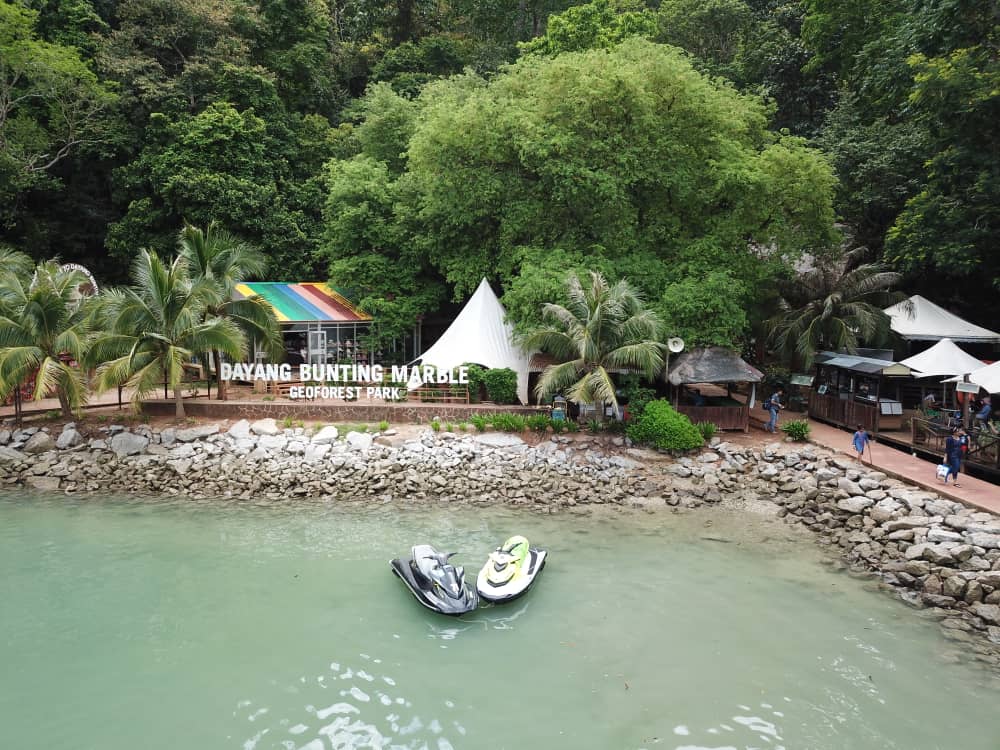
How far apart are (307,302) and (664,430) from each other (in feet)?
47.8

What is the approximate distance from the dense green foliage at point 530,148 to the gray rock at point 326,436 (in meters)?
6.29

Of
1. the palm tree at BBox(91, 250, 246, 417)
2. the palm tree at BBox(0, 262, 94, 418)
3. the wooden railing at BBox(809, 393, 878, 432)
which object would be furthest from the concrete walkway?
the palm tree at BBox(0, 262, 94, 418)

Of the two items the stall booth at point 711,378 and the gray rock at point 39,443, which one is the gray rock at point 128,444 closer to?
the gray rock at point 39,443

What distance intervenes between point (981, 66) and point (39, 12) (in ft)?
115

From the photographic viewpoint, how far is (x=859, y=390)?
19484 millimetres

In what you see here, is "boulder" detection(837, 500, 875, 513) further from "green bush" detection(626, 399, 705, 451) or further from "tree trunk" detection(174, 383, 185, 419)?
"tree trunk" detection(174, 383, 185, 419)

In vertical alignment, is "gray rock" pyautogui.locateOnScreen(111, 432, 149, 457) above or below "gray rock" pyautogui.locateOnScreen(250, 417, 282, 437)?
below

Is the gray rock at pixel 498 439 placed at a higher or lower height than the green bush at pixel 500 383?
lower

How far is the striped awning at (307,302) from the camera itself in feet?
79.5

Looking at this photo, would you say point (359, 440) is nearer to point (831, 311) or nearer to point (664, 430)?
point (664, 430)

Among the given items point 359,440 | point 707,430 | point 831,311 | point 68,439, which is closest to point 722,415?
point 707,430

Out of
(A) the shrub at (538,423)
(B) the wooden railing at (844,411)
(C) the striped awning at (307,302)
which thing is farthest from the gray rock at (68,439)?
(B) the wooden railing at (844,411)

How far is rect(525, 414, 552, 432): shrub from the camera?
19.1 meters

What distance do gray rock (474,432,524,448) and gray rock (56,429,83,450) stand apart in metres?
11.4
